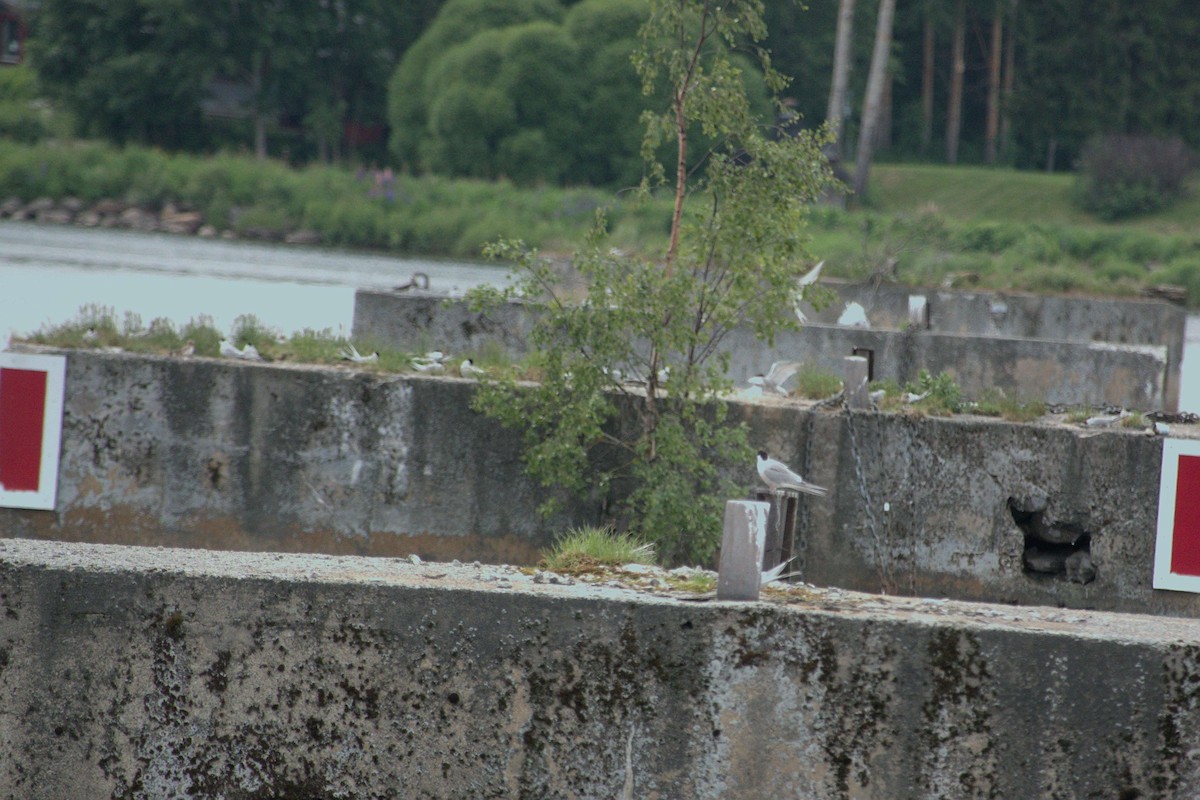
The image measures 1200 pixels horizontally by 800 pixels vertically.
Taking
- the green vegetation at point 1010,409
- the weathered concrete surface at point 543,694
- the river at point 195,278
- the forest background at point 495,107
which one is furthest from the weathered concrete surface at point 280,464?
the forest background at point 495,107

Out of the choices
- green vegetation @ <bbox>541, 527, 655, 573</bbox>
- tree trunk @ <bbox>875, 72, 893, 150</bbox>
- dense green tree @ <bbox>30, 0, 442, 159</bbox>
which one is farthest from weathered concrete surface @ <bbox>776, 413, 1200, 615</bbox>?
tree trunk @ <bbox>875, 72, 893, 150</bbox>

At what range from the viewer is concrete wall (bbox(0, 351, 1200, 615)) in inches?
373

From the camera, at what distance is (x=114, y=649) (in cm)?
517

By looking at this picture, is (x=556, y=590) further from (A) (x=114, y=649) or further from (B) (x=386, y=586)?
(A) (x=114, y=649)

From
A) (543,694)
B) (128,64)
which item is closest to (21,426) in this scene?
(543,694)

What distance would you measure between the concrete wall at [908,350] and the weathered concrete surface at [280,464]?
11.4 ft

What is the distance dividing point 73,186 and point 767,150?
3895 centimetres

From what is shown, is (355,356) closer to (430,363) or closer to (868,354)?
(430,363)

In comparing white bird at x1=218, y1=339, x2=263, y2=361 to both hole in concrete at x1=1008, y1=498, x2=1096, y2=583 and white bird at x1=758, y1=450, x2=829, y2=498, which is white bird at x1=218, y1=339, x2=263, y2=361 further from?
hole in concrete at x1=1008, y1=498, x2=1096, y2=583

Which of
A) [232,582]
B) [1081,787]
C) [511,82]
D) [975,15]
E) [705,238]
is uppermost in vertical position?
[975,15]

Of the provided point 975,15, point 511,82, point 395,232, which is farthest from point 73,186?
point 975,15

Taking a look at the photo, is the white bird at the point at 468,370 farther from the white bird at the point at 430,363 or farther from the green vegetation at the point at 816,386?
the green vegetation at the point at 816,386

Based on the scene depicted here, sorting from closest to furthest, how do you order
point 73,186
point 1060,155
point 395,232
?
point 395,232 → point 73,186 → point 1060,155

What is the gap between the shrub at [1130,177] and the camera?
48.7 meters
